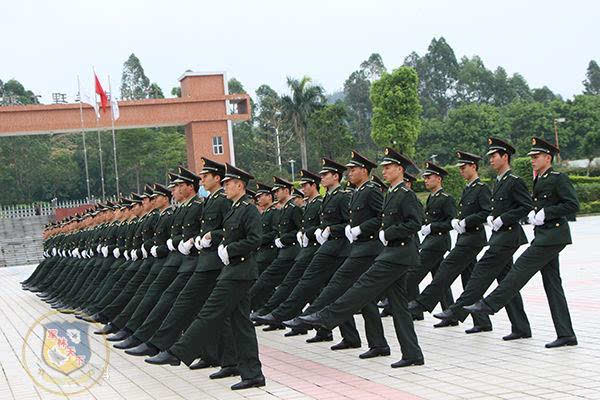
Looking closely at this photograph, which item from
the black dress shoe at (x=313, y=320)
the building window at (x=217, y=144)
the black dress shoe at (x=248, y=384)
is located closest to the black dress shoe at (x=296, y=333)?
the black dress shoe at (x=313, y=320)

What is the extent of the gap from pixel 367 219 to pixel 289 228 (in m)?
2.86

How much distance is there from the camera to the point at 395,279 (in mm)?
7715

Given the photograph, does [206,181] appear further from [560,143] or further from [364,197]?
[560,143]

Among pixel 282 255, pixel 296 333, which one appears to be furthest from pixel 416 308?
pixel 282 255

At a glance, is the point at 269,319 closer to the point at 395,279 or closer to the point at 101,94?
the point at 395,279

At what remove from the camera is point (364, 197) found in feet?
27.8

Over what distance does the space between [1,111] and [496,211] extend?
127ft

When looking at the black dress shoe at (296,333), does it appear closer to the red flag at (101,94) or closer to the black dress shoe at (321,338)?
the black dress shoe at (321,338)

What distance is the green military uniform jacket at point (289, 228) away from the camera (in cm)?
1106

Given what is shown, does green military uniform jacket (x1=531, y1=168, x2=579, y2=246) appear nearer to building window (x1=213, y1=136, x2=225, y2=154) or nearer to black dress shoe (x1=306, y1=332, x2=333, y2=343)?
black dress shoe (x1=306, y1=332, x2=333, y2=343)

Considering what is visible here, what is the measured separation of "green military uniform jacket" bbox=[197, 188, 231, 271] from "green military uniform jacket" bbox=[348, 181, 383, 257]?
1252 millimetres

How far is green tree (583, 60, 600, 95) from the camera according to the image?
108 m

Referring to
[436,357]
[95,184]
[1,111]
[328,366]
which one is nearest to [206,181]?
[328,366]

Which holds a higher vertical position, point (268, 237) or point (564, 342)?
point (268, 237)
